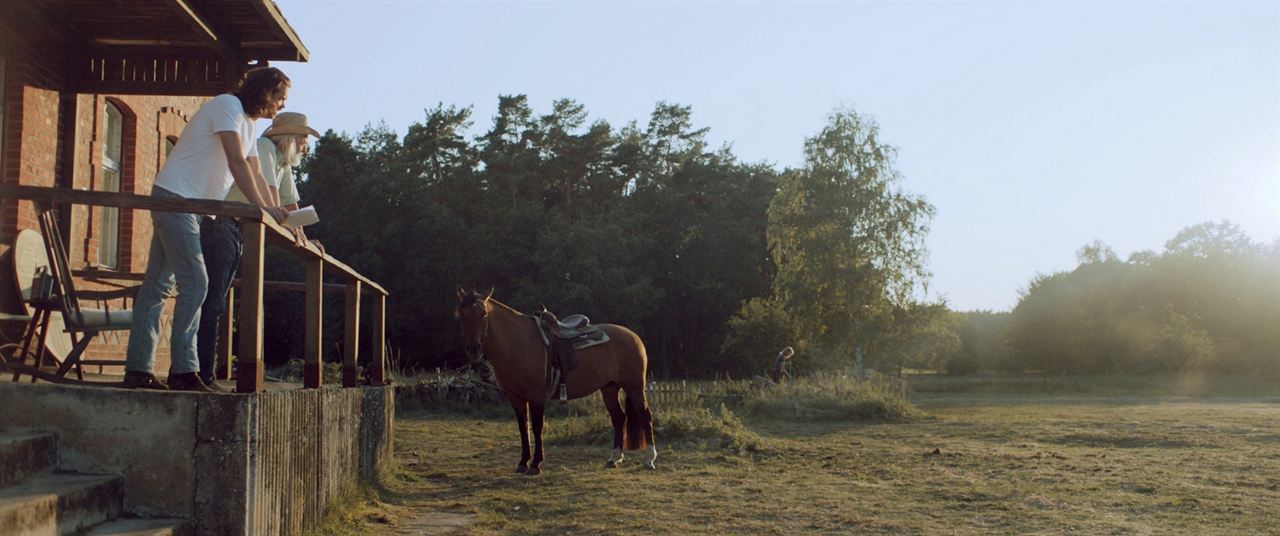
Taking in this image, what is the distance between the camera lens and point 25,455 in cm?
409

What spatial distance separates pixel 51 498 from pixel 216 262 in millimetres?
1646

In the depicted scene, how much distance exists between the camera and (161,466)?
4.36 m

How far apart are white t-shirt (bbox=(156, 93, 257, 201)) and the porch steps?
1.28m

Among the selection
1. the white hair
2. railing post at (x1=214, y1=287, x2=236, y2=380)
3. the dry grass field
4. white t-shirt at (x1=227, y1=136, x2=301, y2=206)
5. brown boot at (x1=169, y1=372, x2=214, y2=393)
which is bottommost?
the dry grass field

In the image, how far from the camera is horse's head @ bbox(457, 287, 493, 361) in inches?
389

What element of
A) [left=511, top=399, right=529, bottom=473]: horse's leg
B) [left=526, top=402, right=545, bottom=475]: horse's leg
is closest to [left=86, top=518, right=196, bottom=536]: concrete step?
[left=526, top=402, right=545, bottom=475]: horse's leg

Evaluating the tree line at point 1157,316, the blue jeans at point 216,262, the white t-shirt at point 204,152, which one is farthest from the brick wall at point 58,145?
the tree line at point 1157,316

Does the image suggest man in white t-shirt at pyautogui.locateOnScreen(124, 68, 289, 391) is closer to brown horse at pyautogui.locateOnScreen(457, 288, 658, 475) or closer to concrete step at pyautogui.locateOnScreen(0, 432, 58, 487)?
concrete step at pyautogui.locateOnScreen(0, 432, 58, 487)

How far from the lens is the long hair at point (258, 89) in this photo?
508cm

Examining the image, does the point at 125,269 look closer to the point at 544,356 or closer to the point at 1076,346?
the point at 544,356

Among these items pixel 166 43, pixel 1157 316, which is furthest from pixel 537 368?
pixel 1157 316

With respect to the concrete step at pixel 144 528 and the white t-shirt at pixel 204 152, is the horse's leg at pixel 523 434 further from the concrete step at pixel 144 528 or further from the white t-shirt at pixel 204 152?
the concrete step at pixel 144 528

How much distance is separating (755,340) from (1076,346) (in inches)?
843

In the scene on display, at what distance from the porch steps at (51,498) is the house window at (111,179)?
224 inches
